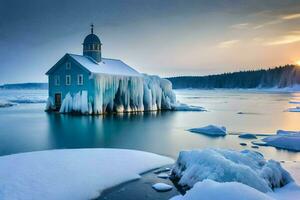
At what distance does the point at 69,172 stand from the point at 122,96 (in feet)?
99.8

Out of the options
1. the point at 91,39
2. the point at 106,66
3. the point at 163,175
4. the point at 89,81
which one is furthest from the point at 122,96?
the point at 163,175

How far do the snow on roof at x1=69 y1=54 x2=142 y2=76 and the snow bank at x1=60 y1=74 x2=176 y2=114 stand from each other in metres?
0.96

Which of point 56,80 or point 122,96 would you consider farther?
point 122,96

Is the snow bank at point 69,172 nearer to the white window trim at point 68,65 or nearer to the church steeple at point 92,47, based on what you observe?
the white window trim at point 68,65

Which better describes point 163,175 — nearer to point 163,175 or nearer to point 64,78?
point 163,175

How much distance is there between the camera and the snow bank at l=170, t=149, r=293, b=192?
926cm

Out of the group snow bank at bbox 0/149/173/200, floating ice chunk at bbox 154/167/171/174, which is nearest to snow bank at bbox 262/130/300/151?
snow bank at bbox 0/149/173/200

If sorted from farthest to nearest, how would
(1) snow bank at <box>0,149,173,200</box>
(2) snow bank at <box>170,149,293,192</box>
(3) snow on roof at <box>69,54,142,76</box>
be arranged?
(3) snow on roof at <box>69,54,142,76</box>
(2) snow bank at <box>170,149,293,192</box>
(1) snow bank at <box>0,149,173,200</box>

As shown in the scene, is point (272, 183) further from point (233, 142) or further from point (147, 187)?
point (233, 142)

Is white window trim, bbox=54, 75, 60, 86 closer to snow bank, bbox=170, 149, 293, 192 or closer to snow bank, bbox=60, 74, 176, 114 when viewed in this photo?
snow bank, bbox=60, 74, 176, 114

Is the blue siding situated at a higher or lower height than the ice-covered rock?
higher

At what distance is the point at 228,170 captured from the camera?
9508 mm

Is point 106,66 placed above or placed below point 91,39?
below

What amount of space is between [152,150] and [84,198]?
8.29m
